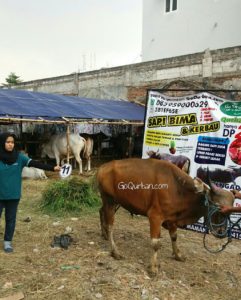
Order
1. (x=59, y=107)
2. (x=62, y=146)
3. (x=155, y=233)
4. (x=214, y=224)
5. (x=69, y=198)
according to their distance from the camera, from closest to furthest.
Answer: (x=214, y=224), (x=155, y=233), (x=69, y=198), (x=59, y=107), (x=62, y=146)

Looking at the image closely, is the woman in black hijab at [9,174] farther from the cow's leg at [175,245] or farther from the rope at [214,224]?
the rope at [214,224]

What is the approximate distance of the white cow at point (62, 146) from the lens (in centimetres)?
1327

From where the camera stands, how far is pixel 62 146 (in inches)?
529

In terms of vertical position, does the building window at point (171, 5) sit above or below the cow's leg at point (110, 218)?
above

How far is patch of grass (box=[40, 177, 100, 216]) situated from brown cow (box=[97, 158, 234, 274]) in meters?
2.39

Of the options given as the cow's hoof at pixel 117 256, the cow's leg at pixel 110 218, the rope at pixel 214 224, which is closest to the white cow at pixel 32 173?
the cow's leg at pixel 110 218

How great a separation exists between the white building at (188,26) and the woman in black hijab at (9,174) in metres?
16.0

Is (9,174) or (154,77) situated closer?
(9,174)

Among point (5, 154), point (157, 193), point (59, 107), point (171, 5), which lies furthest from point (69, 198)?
point (171, 5)

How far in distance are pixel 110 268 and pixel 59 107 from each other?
9159mm

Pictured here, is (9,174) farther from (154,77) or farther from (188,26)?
(188,26)

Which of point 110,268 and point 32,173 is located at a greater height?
point 32,173

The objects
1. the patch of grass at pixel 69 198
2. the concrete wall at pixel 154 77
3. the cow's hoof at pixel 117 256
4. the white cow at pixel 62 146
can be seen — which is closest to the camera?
the cow's hoof at pixel 117 256

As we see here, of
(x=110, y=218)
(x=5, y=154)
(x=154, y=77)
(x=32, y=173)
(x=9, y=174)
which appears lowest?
(x=32, y=173)
